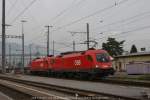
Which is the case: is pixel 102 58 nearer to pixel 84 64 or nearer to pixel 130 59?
pixel 84 64

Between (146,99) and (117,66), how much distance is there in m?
78.1

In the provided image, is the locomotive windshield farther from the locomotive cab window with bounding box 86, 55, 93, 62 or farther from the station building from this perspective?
the station building

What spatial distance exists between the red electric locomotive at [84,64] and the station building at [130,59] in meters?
28.1

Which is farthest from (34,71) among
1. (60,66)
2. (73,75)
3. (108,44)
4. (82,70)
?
(108,44)

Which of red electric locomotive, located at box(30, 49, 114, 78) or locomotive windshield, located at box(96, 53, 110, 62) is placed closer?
red electric locomotive, located at box(30, 49, 114, 78)

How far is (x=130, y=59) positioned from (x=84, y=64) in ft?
148

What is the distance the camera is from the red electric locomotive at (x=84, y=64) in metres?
40.9

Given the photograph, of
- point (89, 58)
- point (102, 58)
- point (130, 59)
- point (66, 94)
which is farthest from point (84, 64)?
point (130, 59)

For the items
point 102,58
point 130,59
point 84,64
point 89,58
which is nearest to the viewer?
point 89,58

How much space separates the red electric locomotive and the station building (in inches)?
1108

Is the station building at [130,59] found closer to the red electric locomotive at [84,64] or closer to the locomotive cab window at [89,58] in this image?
the red electric locomotive at [84,64]

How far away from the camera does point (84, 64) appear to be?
139 feet

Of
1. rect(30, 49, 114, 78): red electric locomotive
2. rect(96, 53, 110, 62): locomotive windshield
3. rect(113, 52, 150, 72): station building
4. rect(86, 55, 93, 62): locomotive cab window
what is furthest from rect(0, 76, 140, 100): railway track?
rect(113, 52, 150, 72): station building

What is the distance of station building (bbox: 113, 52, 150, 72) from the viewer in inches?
3115
